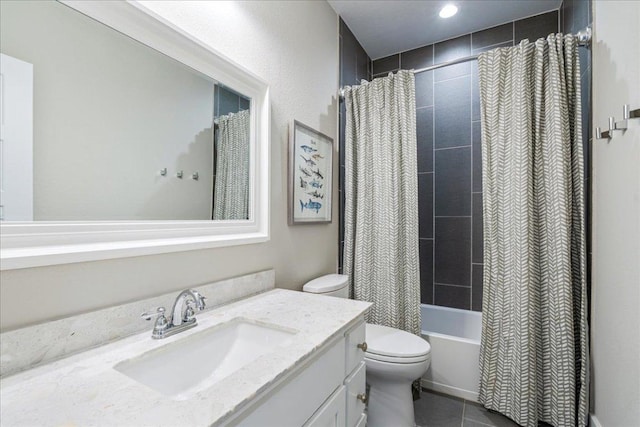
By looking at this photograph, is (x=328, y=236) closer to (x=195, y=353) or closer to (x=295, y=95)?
(x=295, y=95)

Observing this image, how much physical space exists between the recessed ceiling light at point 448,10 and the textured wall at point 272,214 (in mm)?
802

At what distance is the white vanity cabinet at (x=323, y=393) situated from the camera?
667mm

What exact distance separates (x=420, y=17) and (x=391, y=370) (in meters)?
2.46

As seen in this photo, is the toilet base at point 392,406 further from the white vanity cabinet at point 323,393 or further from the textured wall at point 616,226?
the textured wall at point 616,226

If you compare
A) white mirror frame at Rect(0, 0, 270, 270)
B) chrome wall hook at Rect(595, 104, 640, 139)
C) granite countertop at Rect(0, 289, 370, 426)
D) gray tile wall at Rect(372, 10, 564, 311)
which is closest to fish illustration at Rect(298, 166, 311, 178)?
white mirror frame at Rect(0, 0, 270, 270)

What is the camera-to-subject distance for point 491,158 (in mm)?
1749

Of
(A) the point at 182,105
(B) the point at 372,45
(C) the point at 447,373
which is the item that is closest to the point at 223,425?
(A) the point at 182,105

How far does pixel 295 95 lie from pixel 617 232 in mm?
Answer: 1708

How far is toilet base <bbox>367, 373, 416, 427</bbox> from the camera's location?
1.56 metres

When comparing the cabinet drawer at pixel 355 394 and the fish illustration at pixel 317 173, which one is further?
the fish illustration at pixel 317 173

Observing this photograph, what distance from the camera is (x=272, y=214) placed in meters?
1.53

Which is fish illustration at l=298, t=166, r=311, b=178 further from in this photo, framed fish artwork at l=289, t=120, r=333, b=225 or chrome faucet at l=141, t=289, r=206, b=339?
chrome faucet at l=141, t=289, r=206, b=339

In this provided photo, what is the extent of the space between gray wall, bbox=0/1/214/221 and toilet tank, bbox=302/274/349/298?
81cm

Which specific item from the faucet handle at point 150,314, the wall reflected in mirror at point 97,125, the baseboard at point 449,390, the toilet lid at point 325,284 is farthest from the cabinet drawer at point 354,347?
the baseboard at point 449,390
